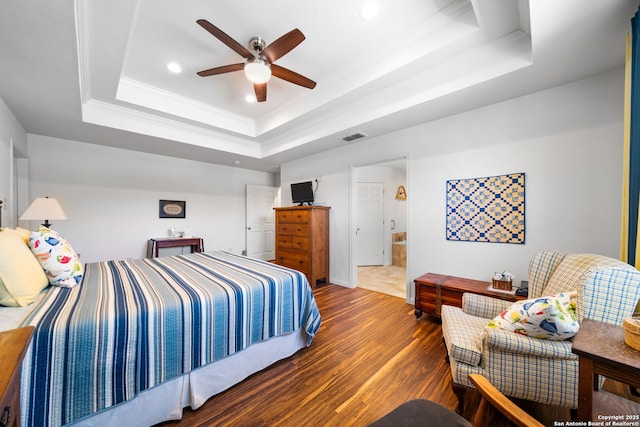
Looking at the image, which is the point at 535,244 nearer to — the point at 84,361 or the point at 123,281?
the point at 84,361

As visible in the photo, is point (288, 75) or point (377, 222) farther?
point (377, 222)

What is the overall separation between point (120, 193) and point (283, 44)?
4013 millimetres

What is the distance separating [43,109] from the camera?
8.70ft

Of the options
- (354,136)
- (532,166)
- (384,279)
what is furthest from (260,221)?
(532,166)

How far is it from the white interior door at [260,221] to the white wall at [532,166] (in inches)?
140

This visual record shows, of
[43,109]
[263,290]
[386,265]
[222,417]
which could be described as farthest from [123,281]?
[386,265]

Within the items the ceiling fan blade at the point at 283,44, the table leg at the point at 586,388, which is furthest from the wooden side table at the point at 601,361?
the ceiling fan blade at the point at 283,44

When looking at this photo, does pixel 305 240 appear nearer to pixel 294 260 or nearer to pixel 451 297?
pixel 294 260

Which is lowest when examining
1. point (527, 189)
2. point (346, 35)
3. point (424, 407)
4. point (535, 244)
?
point (424, 407)

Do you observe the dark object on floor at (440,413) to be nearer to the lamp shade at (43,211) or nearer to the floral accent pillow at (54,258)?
the floral accent pillow at (54,258)

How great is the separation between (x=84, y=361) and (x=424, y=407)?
62.2 inches

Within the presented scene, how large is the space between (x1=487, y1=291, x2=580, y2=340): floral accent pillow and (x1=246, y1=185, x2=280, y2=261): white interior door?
5.11 m

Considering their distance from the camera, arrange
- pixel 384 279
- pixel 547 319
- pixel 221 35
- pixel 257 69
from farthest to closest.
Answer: pixel 384 279 < pixel 257 69 < pixel 221 35 < pixel 547 319

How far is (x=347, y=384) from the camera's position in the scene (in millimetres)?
1712
